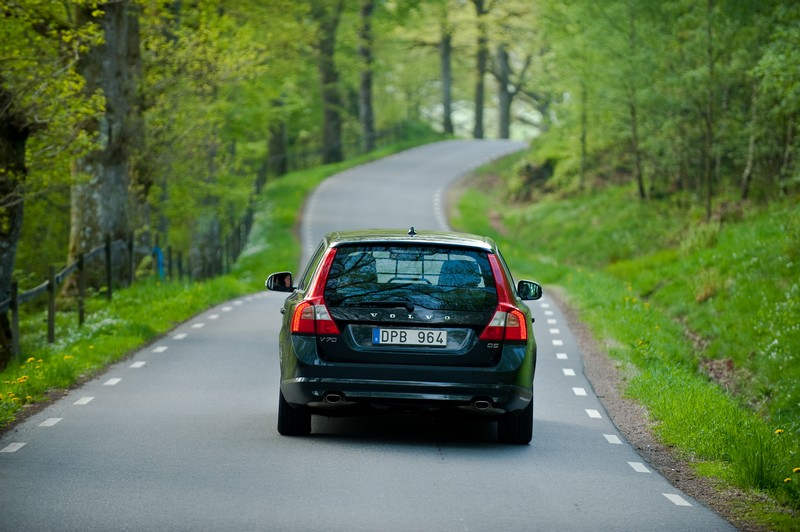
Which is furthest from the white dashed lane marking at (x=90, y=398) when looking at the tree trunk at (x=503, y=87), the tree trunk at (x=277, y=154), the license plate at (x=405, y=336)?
the tree trunk at (x=503, y=87)

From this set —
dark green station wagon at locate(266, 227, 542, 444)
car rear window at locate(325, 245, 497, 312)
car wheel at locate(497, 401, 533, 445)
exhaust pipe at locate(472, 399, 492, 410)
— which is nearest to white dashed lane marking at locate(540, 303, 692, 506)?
car wheel at locate(497, 401, 533, 445)

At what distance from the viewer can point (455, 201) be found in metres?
49.0

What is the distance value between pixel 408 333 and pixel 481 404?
2.53ft

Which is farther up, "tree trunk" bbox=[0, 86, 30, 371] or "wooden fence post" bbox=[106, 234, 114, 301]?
"tree trunk" bbox=[0, 86, 30, 371]

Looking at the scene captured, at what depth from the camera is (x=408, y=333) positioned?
31.8 ft

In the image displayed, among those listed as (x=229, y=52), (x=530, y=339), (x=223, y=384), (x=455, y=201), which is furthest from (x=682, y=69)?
(x=530, y=339)

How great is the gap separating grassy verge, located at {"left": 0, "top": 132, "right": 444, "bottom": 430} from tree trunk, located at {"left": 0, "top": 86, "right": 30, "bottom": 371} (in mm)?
830

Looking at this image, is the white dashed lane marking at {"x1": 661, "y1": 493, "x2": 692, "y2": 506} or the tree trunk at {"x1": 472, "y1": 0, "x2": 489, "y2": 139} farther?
the tree trunk at {"x1": 472, "y1": 0, "x2": 489, "y2": 139}

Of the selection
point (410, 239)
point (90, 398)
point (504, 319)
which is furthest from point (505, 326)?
point (90, 398)

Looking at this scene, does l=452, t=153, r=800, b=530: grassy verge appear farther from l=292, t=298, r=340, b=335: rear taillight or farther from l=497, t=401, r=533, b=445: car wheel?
l=292, t=298, r=340, b=335: rear taillight

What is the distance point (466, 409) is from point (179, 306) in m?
12.6

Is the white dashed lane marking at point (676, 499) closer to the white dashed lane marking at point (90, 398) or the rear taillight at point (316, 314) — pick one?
the rear taillight at point (316, 314)

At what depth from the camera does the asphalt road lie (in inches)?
299

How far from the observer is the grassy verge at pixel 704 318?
10.5 m
